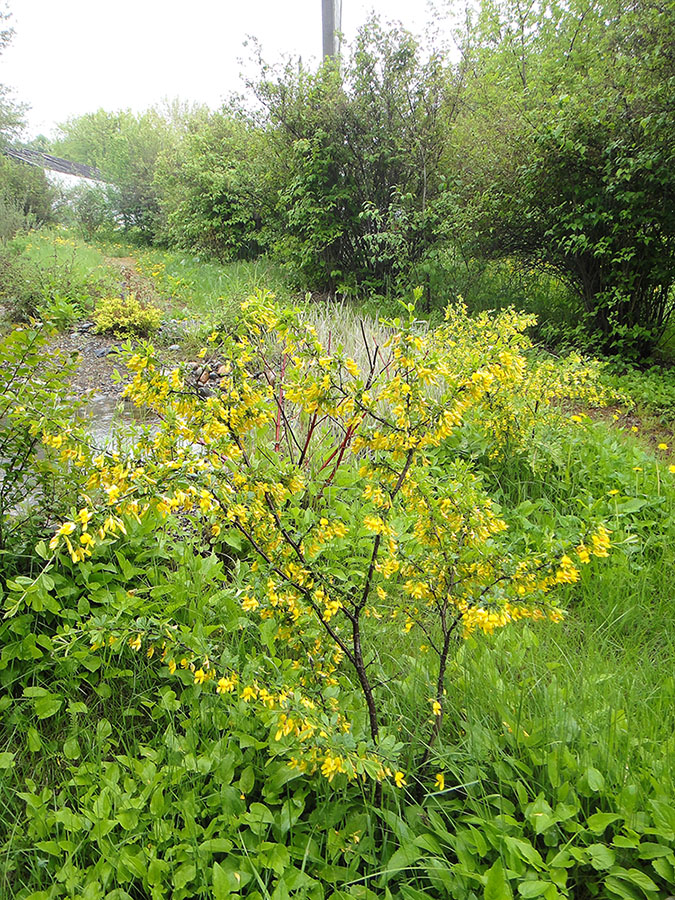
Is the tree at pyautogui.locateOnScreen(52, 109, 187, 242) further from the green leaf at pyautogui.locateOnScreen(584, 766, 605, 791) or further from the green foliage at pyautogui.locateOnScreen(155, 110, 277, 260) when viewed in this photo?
the green leaf at pyautogui.locateOnScreen(584, 766, 605, 791)

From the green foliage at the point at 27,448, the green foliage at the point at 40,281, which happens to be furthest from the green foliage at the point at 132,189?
the green foliage at the point at 27,448

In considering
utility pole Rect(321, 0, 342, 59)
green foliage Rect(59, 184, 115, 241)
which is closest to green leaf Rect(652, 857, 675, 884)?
utility pole Rect(321, 0, 342, 59)

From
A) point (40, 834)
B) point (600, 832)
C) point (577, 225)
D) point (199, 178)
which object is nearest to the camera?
point (600, 832)

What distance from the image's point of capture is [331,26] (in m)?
6.50

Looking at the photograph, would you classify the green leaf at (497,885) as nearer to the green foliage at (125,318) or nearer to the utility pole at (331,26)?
the green foliage at (125,318)

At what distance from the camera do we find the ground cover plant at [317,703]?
109 centimetres

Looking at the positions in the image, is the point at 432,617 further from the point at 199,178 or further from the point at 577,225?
the point at 199,178

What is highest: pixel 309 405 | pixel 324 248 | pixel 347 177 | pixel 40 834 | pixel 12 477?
pixel 347 177

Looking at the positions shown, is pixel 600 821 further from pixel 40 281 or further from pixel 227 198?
pixel 227 198

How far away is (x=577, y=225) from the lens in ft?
14.9

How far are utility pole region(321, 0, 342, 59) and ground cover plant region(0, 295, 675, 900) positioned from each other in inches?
271

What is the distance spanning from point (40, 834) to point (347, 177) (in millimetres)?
6724

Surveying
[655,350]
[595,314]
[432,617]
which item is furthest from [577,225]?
[432,617]

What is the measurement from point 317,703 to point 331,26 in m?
7.80
